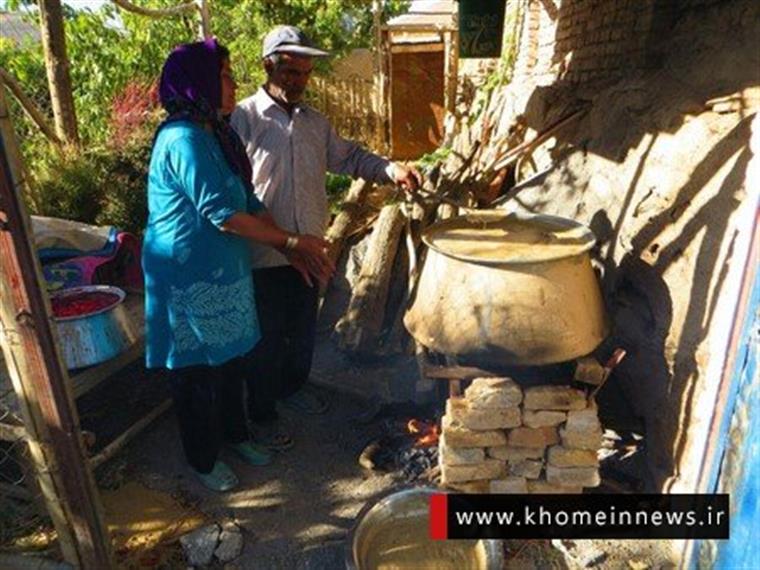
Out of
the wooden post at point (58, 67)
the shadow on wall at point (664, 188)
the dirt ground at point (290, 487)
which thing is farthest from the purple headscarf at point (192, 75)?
the wooden post at point (58, 67)

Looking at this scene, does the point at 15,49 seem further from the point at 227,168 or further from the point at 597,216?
the point at 597,216

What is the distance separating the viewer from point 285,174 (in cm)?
322

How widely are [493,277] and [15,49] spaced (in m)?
10.4

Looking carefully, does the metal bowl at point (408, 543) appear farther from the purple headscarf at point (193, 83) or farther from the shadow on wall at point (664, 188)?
the purple headscarf at point (193, 83)

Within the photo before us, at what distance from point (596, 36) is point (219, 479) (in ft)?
13.5

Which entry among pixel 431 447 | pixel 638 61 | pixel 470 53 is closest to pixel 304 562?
pixel 431 447

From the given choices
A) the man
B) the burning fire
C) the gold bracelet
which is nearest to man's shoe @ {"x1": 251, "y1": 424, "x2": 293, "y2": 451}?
the man

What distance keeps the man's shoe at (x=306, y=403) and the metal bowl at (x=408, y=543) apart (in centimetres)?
130

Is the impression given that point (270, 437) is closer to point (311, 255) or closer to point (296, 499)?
point (296, 499)

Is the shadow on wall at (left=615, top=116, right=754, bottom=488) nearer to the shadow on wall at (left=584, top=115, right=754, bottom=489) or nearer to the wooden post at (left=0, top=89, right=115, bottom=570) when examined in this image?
the shadow on wall at (left=584, top=115, right=754, bottom=489)

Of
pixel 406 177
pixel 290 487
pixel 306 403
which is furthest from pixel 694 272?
pixel 306 403

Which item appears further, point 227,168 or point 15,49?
point 15,49

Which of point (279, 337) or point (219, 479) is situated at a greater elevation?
point (279, 337)

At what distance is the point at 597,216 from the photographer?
361 cm
